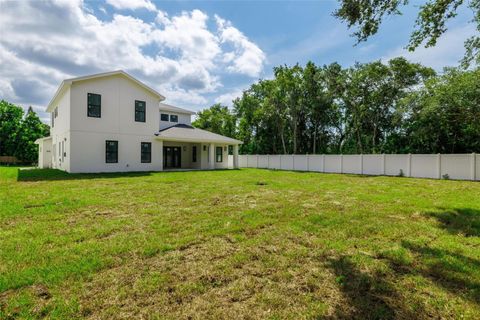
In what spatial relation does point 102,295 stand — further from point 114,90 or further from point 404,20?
point 114,90

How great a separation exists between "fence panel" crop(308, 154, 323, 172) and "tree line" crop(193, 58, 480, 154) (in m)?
6.43

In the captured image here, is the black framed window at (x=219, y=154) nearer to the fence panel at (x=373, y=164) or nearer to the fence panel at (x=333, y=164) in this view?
the fence panel at (x=333, y=164)

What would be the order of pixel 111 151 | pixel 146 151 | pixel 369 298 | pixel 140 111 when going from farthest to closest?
pixel 146 151 → pixel 140 111 → pixel 111 151 → pixel 369 298

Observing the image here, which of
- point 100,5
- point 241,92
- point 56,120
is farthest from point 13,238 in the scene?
point 241,92

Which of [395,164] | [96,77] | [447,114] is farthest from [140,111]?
[447,114]

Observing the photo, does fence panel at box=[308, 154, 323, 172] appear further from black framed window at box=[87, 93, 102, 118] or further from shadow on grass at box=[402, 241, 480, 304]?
shadow on grass at box=[402, 241, 480, 304]

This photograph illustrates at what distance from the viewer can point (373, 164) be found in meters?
18.1

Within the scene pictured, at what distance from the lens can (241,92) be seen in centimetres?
3528

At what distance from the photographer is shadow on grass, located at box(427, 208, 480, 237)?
188 inches

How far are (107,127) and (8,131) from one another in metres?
25.4

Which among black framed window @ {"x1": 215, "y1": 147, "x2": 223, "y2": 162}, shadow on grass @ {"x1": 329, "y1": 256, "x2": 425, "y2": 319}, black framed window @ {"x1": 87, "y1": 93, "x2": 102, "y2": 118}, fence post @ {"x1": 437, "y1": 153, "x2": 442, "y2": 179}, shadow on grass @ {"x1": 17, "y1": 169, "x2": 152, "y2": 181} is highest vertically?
black framed window @ {"x1": 87, "y1": 93, "x2": 102, "y2": 118}

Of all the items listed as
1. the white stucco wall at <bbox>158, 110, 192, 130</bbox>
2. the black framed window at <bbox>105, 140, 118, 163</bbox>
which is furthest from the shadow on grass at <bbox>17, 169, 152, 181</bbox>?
the white stucco wall at <bbox>158, 110, 192, 130</bbox>

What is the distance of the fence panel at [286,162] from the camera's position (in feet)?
77.2

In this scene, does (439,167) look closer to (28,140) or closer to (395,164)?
(395,164)
